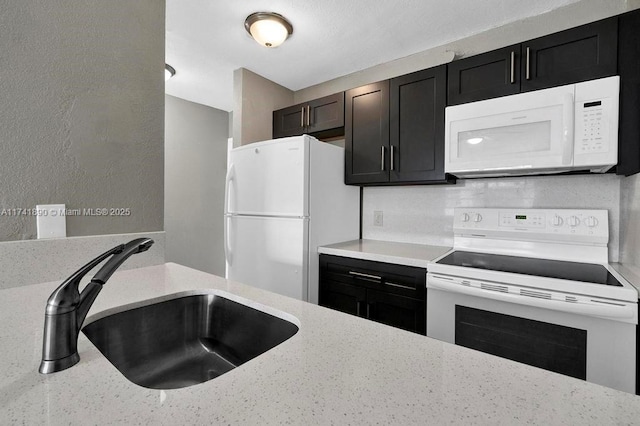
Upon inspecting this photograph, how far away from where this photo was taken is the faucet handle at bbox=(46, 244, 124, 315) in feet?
1.68

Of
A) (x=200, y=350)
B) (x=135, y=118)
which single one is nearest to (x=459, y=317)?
(x=200, y=350)

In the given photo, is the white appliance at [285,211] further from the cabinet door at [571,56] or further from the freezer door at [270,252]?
the cabinet door at [571,56]

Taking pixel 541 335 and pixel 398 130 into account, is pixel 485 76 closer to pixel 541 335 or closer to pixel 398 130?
pixel 398 130

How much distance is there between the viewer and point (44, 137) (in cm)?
100

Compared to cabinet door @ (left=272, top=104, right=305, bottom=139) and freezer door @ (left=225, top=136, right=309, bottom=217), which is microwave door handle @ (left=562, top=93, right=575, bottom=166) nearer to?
freezer door @ (left=225, top=136, right=309, bottom=217)

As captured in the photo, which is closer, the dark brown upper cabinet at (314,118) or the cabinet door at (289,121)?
the dark brown upper cabinet at (314,118)

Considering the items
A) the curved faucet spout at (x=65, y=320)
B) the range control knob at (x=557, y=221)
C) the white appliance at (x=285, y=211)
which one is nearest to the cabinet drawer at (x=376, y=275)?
the white appliance at (x=285, y=211)

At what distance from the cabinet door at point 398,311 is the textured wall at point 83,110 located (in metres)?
1.40

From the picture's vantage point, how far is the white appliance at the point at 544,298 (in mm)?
1194

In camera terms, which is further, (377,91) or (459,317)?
(377,91)

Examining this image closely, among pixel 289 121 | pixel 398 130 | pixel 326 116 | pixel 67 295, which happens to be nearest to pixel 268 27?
pixel 326 116

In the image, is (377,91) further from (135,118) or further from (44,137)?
(44,137)

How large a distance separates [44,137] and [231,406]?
1153 mm

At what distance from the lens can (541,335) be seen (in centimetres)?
134
